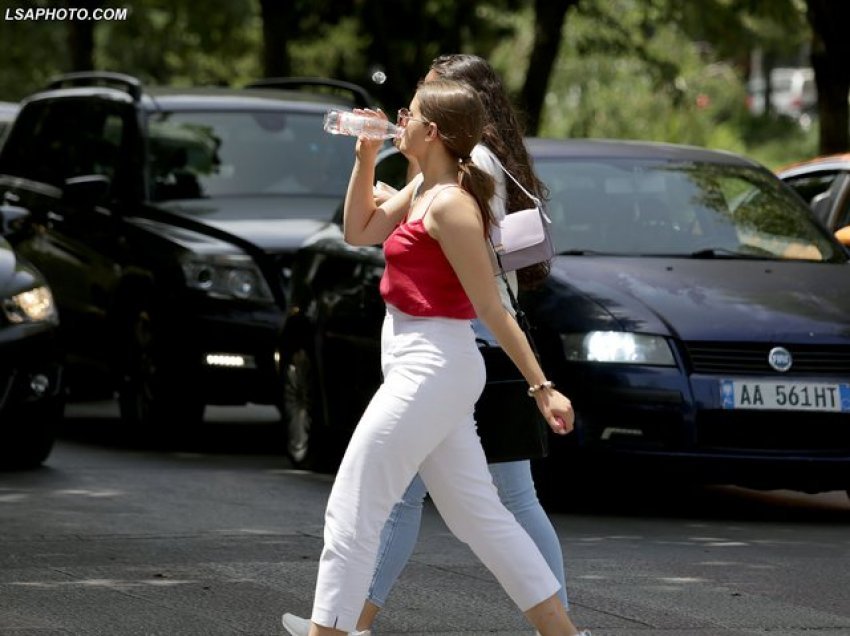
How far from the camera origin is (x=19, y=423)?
10461 millimetres

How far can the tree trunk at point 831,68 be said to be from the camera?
18.8m

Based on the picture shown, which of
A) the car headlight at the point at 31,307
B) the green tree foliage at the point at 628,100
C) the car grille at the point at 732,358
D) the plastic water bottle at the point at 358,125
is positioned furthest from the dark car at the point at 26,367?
the green tree foliage at the point at 628,100

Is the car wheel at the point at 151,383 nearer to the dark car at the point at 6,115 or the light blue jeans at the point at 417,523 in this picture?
the light blue jeans at the point at 417,523

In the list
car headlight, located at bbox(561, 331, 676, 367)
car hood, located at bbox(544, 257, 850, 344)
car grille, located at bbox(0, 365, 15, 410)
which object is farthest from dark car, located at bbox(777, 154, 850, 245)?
car grille, located at bbox(0, 365, 15, 410)

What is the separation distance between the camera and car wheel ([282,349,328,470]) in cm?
1049

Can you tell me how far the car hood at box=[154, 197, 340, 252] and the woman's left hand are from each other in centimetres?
598

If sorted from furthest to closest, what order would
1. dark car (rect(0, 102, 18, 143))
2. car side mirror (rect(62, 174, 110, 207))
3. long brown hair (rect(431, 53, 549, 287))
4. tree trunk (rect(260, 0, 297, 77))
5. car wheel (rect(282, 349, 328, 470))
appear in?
tree trunk (rect(260, 0, 297, 77)), dark car (rect(0, 102, 18, 143)), car side mirror (rect(62, 174, 110, 207)), car wheel (rect(282, 349, 328, 470)), long brown hair (rect(431, 53, 549, 287))

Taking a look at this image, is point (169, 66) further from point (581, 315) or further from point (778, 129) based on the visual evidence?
point (581, 315)

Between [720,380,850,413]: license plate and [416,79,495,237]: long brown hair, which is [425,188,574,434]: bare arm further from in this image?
[720,380,850,413]: license plate

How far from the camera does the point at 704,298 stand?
9203 millimetres

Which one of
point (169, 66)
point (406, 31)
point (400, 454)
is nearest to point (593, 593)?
point (400, 454)

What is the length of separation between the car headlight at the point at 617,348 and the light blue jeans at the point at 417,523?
116 inches

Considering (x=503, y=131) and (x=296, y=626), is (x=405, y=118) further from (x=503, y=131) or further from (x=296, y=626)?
(x=296, y=626)

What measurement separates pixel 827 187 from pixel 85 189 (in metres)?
4.11
